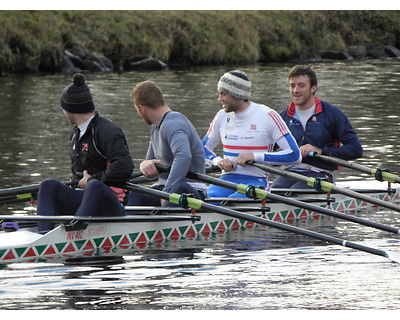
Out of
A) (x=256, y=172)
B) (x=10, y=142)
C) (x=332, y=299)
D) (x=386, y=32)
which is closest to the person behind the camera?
(x=332, y=299)

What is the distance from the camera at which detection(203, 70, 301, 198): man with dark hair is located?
28.8 feet

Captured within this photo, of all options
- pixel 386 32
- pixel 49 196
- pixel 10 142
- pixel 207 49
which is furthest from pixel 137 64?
pixel 49 196

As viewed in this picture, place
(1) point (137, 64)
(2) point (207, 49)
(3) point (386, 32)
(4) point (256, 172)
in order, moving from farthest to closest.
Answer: (3) point (386, 32)
(2) point (207, 49)
(1) point (137, 64)
(4) point (256, 172)

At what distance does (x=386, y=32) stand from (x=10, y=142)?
31795 mm

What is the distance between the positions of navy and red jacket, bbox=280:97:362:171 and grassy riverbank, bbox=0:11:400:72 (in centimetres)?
2304

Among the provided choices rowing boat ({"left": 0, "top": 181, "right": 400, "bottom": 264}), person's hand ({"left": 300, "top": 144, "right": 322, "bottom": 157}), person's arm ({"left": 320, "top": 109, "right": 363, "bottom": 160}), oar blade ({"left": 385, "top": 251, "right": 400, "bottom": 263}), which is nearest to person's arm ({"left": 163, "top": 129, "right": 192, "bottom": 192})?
rowing boat ({"left": 0, "top": 181, "right": 400, "bottom": 264})

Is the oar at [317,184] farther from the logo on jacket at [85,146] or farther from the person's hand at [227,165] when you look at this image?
the logo on jacket at [85,146]

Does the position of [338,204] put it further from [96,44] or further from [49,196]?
[96,44]

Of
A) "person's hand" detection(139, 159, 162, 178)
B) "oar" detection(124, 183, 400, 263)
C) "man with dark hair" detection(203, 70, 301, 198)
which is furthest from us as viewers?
"man with dark hair" detection(203, 70, 301, 198)

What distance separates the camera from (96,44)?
35406 millimetres

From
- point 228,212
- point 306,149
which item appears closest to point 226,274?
point 228,212

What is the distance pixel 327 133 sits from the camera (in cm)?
991

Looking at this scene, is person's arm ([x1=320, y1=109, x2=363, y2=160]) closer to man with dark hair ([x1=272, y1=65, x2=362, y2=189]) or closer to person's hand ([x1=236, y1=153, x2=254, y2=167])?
man with dark hair ([x1=272, y1=65, x2=362, y2=189])

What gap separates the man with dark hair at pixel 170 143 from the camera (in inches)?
→ 323
